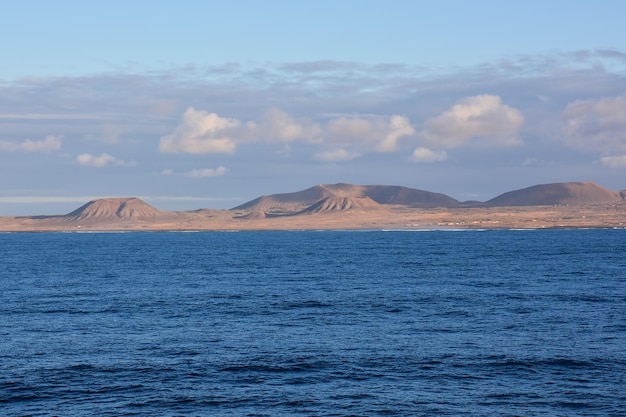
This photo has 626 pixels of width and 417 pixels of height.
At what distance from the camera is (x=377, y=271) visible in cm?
12469

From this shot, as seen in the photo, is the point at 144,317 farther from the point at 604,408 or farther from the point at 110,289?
the point at 604,408

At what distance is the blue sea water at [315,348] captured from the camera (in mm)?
40312

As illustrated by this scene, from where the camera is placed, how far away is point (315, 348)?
53.6 metres

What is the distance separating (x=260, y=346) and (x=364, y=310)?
21.3 m

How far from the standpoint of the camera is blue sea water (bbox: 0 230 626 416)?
4031cm

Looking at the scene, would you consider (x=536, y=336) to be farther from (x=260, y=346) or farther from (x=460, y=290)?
(x=460, y=290)

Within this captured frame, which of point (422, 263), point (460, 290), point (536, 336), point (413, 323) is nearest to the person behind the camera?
point (536, 336)

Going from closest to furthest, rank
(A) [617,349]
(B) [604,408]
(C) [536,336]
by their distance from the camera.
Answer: (B) [604,408] < (A) [617,349] < (C) [536,336]

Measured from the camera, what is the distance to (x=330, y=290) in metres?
93.2

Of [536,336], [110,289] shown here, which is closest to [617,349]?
[536,336]

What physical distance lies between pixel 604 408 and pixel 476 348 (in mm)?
14815

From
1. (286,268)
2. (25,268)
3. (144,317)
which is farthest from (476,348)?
(25,268)

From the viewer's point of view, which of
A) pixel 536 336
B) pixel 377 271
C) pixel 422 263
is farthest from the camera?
pixel 422 263

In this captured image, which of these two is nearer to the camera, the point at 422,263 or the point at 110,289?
the point at 110,289
